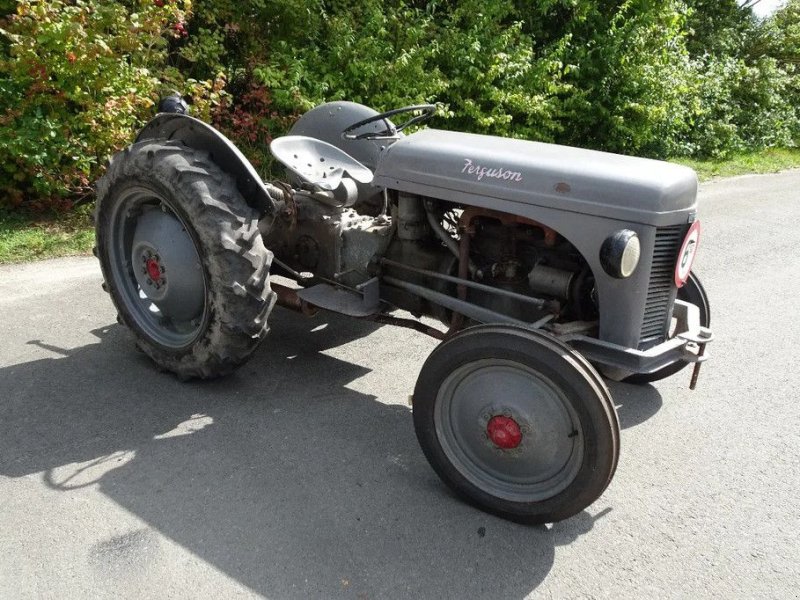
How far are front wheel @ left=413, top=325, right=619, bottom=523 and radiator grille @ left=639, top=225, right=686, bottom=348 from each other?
632 mm

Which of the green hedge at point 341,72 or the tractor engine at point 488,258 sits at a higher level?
the green hedge at point 341,72

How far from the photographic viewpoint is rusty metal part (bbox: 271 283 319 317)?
4.03 metres

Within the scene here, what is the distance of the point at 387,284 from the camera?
3.87 meters

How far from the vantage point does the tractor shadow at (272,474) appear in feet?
8.54

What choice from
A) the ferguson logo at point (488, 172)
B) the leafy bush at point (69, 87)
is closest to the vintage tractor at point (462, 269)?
the ferguson logo at point (488, 172)

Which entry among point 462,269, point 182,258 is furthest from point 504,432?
point 182,258

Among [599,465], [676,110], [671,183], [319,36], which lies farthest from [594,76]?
Result: [599,465]

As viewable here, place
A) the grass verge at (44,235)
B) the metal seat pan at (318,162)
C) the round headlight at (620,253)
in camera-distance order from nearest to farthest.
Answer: the round headlight at (620,253)
the metal seat pan at (318,162)
the grass verge at (44,235)

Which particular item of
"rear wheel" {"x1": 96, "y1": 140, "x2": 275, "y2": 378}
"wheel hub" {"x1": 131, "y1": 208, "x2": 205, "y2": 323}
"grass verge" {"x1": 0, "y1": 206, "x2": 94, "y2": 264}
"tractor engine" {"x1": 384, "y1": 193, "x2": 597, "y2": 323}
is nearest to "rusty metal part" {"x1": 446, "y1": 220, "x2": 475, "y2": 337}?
"tractor engine" {"x1": 384, "y1": 193, "x2": 597, "y2": 323}

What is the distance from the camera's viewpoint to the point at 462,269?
350cm

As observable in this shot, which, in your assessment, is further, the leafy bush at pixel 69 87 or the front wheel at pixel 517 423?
the leafy bush at pixel 69 87

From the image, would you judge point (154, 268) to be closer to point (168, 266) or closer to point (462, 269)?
point (168, 266)

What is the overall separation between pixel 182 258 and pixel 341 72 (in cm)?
530

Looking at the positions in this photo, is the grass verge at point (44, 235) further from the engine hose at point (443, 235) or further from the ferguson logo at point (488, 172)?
the ferguson logo at point (488, 172)
